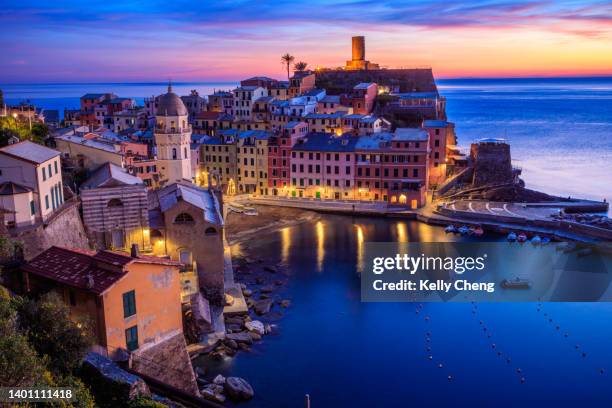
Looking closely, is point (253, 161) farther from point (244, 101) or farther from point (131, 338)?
point (131, 338)

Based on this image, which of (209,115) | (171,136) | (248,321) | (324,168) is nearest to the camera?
(248,321)

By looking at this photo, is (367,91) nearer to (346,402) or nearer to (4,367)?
(346,402)

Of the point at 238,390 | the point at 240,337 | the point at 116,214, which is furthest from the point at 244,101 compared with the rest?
the point at 238,390

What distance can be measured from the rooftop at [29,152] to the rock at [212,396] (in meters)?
10.5

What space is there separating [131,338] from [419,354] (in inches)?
452

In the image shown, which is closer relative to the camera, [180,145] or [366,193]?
[180,145]

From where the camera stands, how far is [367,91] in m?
62.2

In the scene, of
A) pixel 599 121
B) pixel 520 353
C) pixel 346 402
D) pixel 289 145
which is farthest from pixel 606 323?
pixel 599 121

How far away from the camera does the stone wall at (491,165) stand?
51.0 m

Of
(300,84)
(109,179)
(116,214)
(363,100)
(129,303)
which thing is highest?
(300,84)

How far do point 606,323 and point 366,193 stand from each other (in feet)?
78.9

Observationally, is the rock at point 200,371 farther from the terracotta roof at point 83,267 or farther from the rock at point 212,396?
the terracotta roof at point 83,267

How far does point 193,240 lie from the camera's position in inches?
971

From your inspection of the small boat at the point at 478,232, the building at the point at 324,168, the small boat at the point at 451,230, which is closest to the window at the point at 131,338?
the small boat at the point at 451,230
